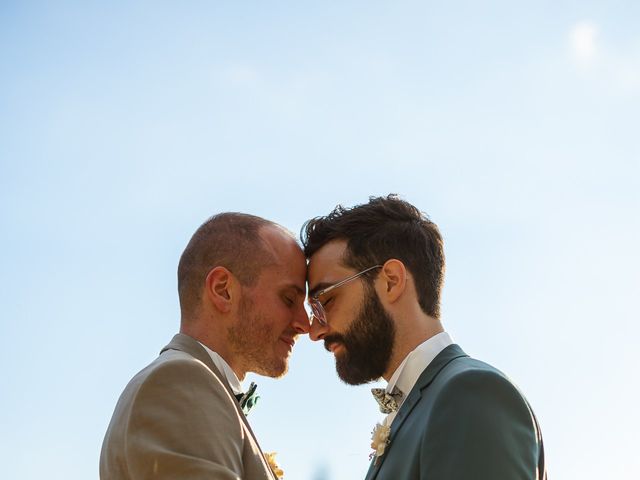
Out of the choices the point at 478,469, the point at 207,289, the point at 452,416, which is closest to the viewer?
the point at 478,469

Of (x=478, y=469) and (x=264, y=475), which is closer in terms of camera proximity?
(x=478, y=469)

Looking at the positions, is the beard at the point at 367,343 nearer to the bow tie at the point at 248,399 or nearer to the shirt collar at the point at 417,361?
the shirt collar at the point at 417,361

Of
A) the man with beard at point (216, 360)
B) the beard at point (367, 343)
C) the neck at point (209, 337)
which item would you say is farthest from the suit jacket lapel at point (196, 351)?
the beard at point (367, 343)

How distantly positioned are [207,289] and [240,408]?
1.10 meters

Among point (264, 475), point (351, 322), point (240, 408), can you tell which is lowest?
point (264, 475)

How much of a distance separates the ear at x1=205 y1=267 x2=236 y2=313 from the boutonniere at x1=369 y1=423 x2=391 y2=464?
1.55 meters

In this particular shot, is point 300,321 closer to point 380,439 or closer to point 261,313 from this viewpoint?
point 261,313

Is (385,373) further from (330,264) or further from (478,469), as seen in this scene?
(478,469)

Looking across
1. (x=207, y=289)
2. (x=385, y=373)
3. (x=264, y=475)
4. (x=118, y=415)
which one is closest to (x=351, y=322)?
(x=385, y=373)

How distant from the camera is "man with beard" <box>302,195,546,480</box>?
5418 millimetres

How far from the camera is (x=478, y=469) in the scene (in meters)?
5.23

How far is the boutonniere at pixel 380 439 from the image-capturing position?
6504 millimetres

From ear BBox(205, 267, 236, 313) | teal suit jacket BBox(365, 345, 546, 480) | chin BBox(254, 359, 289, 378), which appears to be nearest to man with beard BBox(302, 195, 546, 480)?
teal suit jacket BBox(365, 345, 546, 480)

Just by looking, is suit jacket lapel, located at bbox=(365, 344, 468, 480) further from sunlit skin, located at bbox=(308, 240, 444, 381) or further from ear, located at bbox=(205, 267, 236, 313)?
ear, located at bbox=(205, 267, 236, 313)
